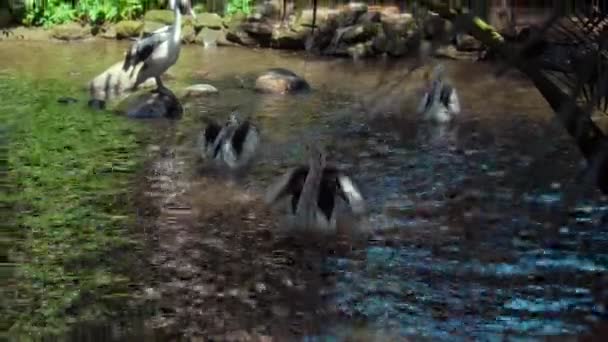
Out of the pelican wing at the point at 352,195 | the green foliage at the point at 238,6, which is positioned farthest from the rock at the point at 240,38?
the pelican wing at the point at 352,195

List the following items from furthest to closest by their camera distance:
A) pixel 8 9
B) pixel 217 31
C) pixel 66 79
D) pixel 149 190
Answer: pixel 8 9, pixel 217 31, pixel 66 79, pixel 149 190

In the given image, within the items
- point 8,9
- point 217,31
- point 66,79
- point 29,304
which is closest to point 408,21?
point 217,31

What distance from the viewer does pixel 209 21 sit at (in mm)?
15461

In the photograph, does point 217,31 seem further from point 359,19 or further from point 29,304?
point 29,304

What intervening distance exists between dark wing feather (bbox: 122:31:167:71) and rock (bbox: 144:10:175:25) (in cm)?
509

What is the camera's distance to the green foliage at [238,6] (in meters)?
16.0

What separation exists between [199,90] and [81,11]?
21.6ft

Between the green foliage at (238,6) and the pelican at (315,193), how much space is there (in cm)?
992

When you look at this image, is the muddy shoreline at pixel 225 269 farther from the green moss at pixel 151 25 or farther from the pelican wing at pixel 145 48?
the green moss at pixel 151 25

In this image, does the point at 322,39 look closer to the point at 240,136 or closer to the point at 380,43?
the point at 380,43

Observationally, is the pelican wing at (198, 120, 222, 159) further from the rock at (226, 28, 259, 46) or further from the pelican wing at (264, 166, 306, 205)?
the rock at (226, 28, 259, 46)

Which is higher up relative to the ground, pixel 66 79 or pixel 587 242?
pixel 587 242

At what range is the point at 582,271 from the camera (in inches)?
201

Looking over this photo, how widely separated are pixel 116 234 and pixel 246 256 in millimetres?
802
